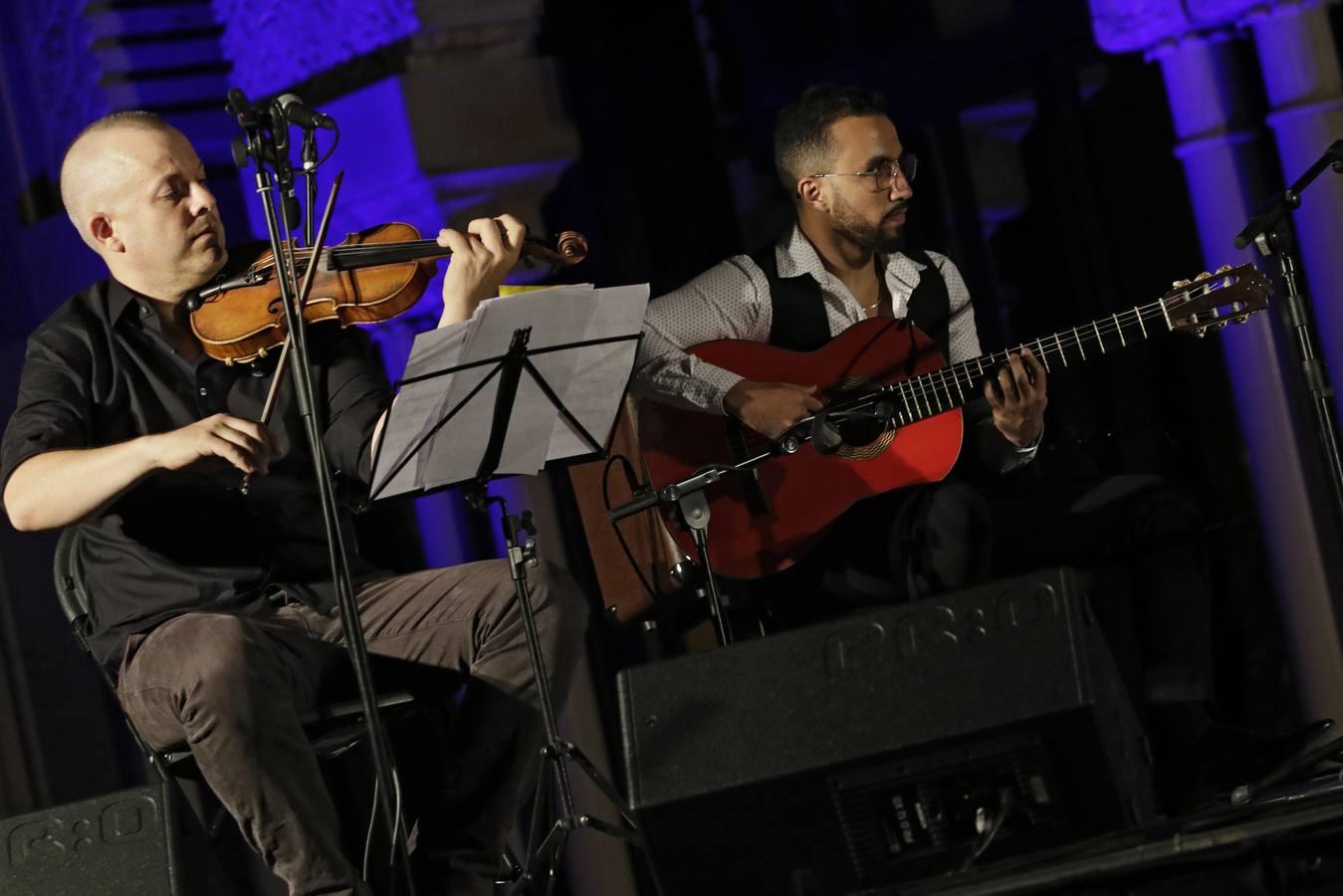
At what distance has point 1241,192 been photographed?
400 cm

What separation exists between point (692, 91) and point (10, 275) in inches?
79.2

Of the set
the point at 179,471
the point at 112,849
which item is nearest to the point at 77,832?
the point at 112,849

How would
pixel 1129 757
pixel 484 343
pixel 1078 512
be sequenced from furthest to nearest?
1. pixel 1078 512
2. pixel 484 343
3. pixel 1129 757

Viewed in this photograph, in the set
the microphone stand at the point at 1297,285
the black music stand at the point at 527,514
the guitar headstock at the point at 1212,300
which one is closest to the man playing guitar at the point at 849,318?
the guitar headstock at the point at 1212,300

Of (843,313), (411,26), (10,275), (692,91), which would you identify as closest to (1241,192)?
(843,313)

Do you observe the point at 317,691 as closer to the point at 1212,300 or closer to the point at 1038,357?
the point at 1038,357

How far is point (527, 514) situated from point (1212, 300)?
4.33ft

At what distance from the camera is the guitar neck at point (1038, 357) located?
3068 mm

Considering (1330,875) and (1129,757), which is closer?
(1330,875)

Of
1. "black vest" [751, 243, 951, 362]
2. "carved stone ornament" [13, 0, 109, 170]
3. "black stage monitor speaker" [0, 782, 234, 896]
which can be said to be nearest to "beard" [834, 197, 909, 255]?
"black vest" [751, 243, 951, 362]

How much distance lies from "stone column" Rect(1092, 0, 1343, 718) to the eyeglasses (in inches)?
33.0

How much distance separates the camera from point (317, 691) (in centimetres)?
272

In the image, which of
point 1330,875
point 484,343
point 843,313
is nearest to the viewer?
point 1330,875

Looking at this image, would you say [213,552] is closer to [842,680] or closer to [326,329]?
[326,329]
